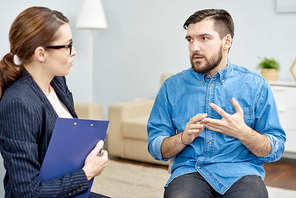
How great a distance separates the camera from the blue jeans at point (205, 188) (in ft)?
5.11

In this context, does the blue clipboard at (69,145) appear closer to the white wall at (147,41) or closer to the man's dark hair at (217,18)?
the man's dark hair at (217,18)

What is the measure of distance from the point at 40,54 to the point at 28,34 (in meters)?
0.09

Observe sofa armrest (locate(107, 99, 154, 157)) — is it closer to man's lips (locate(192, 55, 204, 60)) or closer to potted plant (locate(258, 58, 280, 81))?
potted plant (locate(258, 58, 280, 81))

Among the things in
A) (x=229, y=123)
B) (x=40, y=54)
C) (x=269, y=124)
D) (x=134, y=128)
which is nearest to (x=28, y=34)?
(x=40, y=54)

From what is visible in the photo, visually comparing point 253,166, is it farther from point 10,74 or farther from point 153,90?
point 153,90

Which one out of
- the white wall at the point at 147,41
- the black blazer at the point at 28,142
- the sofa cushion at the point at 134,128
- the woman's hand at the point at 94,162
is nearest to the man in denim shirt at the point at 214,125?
the woman's hand at the point at 94,162

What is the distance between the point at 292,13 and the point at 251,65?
24.8 inches

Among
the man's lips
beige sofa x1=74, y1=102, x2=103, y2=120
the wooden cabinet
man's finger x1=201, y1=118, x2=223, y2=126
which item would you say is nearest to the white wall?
the wooden cabinet

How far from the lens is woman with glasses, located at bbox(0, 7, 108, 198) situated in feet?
4.24

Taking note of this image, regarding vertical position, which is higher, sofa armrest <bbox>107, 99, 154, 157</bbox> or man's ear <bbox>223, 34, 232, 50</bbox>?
man's ear <bbox>223, 34, 232, 50</bbox>

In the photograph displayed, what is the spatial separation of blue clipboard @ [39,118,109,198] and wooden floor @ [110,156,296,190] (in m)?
2.25

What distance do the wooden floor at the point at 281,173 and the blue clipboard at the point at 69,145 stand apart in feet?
7.38

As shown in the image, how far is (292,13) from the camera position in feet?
12.9

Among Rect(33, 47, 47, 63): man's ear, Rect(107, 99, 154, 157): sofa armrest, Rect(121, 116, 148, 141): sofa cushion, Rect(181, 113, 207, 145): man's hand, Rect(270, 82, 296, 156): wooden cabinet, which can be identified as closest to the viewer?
Rect(33, 47, 47, 63): man's ear
